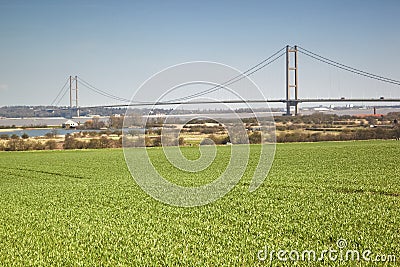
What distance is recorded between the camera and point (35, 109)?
125250mm

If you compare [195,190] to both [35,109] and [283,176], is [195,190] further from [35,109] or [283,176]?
[35,109]

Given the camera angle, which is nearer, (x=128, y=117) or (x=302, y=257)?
(x=302, y=257)

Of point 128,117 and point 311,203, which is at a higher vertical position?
point 128,117

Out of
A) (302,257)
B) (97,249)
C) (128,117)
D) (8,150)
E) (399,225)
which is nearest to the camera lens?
(302,257)

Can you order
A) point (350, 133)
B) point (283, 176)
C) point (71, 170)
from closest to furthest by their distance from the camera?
point (283, 176)
point (71, 170)
point (350, 133)

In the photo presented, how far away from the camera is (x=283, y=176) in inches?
1051

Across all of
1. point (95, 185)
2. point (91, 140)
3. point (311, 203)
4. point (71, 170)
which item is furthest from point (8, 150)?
point (311, 203)

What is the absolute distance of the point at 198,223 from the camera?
13758mm

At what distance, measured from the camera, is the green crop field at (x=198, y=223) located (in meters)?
10.4

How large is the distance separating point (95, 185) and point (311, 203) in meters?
12.4

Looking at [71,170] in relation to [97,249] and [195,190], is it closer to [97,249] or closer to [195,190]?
[195,190]

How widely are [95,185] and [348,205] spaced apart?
1355 centimetres

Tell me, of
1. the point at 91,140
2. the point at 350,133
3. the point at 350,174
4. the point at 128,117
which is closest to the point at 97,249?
Result: the point at 128,117

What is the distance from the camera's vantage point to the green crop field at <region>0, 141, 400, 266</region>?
10.4 meters
